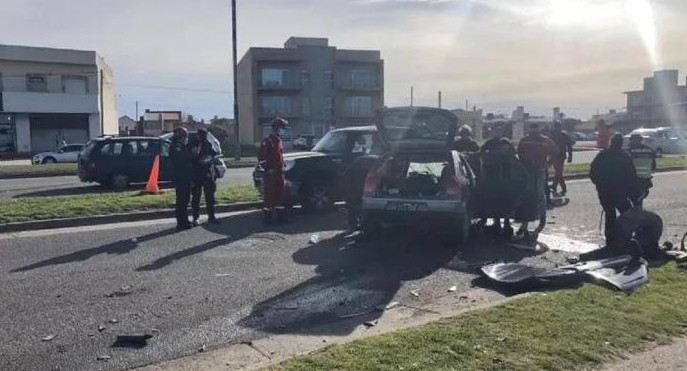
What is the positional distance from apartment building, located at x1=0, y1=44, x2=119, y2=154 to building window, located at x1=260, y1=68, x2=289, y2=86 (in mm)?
16457

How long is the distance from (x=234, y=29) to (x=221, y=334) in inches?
1112

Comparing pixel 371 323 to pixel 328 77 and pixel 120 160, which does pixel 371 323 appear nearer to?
pixel 120 160

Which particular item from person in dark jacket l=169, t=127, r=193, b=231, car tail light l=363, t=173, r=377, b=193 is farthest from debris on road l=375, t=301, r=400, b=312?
person in dark jacket l=169, t=127, r=193, b=231

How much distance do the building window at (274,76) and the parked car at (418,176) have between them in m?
57.5

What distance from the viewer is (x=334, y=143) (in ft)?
Answer: 43.9

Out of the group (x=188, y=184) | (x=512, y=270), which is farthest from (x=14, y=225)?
(x=512, y=270)

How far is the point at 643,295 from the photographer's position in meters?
6.25

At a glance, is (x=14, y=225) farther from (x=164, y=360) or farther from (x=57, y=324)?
(x=164, y=360)

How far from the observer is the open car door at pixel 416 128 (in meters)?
9.97

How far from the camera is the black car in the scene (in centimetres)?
1270

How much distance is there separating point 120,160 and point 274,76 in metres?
48.7

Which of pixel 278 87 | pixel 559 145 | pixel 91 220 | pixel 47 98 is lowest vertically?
pixel 91 220

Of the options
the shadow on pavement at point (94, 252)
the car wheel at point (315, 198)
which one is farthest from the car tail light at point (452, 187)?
the shadow on pavement at point (94, 252)

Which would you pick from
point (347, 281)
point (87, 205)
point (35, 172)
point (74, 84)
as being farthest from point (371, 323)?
point (74, 84)
